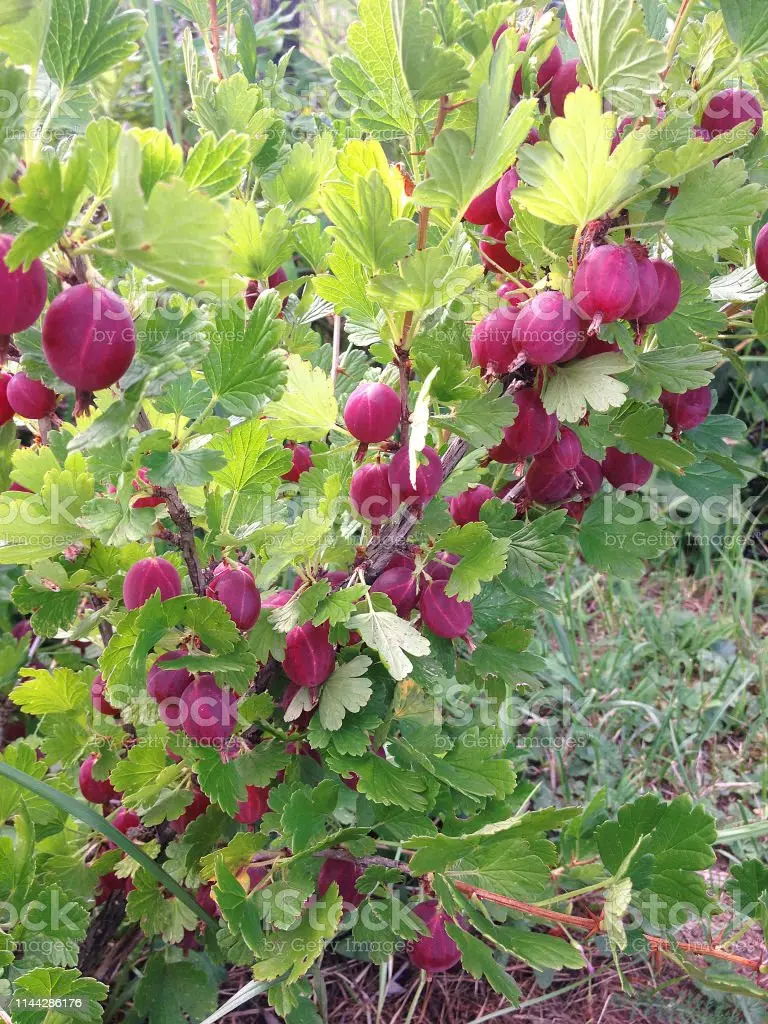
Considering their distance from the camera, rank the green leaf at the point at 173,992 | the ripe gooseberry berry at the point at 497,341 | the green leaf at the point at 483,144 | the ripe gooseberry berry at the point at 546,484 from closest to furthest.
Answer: the green leaf at the point at 483,144, the ripe gooseberry berry at the point at 497,341, the ripe gooseberry berry at the point at 546,484, the green leaf at the point at 173,992

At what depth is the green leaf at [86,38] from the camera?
0.47m

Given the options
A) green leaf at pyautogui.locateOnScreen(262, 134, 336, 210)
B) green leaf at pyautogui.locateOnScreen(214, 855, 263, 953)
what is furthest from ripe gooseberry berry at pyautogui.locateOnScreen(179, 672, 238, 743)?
green leaf at pyautogui.locateOnScreen(262, 134, 336, 210)

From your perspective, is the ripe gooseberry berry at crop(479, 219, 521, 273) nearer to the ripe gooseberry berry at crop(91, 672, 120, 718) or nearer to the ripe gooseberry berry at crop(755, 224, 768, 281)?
the ripe gooseberry berry at crop(755, 224, 768, 281)

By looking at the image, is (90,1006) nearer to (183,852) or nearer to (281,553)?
(183,852)

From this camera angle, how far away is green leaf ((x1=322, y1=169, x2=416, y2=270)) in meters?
0.48

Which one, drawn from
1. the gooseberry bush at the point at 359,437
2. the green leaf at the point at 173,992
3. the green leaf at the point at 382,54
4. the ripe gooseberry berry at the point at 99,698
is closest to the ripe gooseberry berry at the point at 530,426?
the gooseberry bush at the point at 359,437

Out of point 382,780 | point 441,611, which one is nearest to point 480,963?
point 382,780

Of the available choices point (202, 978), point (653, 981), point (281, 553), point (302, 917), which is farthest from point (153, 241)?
point (653, 981)

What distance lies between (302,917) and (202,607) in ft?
0.95

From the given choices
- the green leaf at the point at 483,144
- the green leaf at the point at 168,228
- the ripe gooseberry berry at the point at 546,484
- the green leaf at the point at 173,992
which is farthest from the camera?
the green leaf at the point at 173,992

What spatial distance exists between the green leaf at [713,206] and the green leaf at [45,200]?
360 millimetres

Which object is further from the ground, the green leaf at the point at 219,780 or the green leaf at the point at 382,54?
the green leaf at the point at 382,54

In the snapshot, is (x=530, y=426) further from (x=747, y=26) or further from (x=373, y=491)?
(x=747, y=26)

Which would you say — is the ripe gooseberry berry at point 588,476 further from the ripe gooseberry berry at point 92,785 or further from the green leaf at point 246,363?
the ripe gooseberry berry at point 92,785
